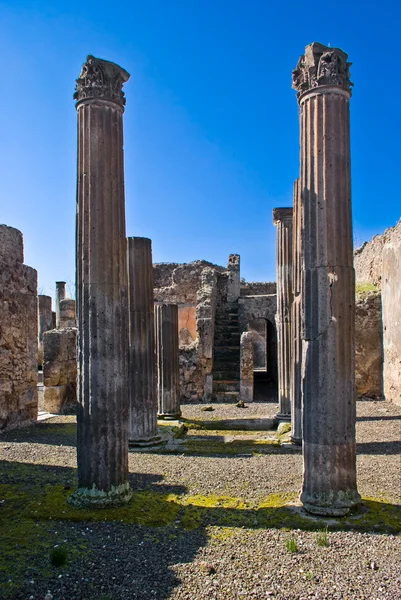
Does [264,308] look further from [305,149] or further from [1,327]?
[305,149]

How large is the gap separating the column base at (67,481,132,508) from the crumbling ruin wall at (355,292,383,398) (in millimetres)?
11738

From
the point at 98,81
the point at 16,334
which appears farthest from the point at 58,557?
Result: the point at 16,334

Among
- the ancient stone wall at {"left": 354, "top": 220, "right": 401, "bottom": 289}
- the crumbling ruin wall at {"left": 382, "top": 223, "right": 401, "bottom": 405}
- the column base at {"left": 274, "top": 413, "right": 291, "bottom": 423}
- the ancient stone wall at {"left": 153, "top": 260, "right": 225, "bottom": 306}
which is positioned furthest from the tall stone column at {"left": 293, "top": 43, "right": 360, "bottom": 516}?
the ancient stone wall at {"left": 153, "top": 260, "right": 225, "bottom": 306}

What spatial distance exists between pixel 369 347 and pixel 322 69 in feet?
39.6

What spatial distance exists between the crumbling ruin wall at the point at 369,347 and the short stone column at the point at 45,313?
18454 mm

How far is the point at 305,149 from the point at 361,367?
461 inches

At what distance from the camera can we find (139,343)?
399 inches

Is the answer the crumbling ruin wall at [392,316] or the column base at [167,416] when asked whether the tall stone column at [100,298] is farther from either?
the crumbling ruin wall at [392,316]

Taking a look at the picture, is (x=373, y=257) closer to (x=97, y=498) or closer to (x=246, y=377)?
(x=246, y=377)

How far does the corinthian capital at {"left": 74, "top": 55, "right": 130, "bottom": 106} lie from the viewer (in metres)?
6.22

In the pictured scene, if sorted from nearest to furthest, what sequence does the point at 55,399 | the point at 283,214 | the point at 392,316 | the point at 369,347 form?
the point at 283,214 < the point at 55,399 < the point at 392,316 < the point at 369,347

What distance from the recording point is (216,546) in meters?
5.03

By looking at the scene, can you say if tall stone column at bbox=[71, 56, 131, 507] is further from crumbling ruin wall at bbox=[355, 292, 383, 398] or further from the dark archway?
the dark archway

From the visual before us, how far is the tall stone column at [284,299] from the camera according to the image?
11938 mm
